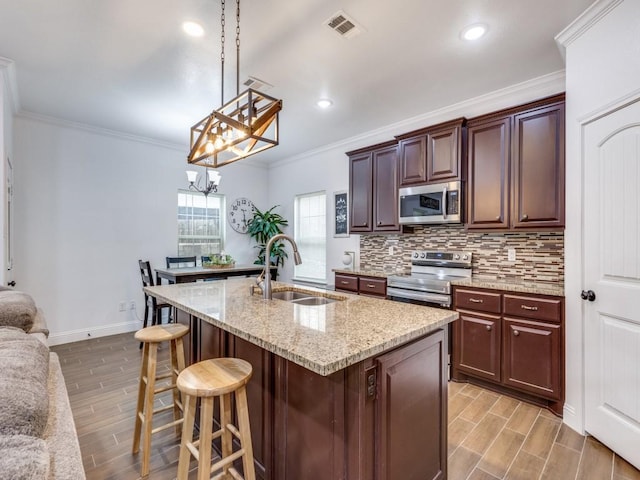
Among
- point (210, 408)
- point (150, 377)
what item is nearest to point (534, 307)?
point (210, 408)

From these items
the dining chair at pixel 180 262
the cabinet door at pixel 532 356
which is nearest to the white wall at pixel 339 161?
the dining chair at pixel 180 262

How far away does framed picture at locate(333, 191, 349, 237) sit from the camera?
15.3ft

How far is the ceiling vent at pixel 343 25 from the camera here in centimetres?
209

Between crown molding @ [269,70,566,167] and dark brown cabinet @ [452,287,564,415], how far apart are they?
1.88 m

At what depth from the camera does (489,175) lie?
2.90 meters

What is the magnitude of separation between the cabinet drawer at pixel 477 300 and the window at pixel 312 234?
247 cm

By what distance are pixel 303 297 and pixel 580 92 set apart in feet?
8.03

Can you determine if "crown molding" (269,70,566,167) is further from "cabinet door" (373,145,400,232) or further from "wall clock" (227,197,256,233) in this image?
"wall clock" (227,197,256,233)

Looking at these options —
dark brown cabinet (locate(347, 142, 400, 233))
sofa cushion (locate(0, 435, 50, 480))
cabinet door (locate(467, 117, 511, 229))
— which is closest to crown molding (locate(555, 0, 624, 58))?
cabinet door (locate(467, 117, 511, 229))

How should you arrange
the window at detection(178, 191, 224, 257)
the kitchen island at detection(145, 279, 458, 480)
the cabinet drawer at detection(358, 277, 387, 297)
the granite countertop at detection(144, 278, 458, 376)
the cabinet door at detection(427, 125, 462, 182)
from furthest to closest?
1. the window at detection(178, 191, 224, 257)
2. the cabinet drawer at detection(358, 277, 387, 297)
3. the cabinet door at detection(427, 125, 462, 182)
4. the kitchen island at detection(145, 279, 458, 480)
5. the granite countertop at detection(144, 278, 458, 376)

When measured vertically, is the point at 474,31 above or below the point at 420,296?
above

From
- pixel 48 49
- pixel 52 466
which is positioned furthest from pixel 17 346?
pixel 48 49

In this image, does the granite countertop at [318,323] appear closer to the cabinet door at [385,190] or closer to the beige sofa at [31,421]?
the beige sofa at [31,421]

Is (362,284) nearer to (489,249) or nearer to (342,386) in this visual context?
(489,249)
